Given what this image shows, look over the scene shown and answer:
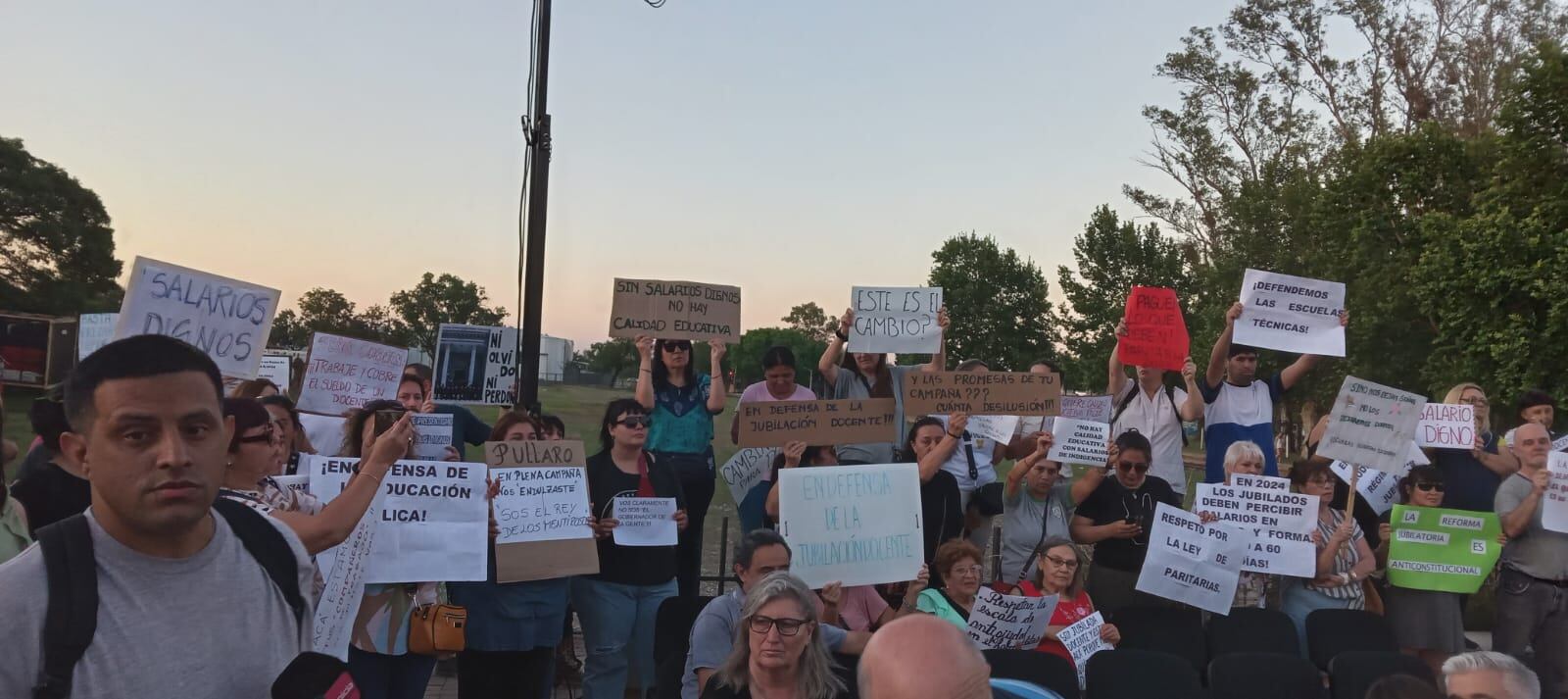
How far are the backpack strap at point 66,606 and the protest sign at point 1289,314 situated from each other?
669cm

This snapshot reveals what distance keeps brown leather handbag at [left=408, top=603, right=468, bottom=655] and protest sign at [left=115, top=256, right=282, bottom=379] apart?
4.13 ft

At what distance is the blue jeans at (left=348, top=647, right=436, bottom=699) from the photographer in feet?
15.2

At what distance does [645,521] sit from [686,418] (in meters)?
0.98

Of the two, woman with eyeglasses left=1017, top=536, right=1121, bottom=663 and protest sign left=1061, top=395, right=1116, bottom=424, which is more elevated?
protest sign left=1061, top=395, right=1116, bottom=424

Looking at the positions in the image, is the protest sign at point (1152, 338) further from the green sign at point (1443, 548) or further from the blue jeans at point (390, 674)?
the blue jeans at point (390, 674)

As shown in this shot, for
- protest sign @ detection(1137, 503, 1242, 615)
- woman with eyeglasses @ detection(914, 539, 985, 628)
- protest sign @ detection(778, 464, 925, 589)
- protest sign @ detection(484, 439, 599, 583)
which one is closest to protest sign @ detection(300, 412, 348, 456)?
protest sign @ detection(484, 439, 599, 583)

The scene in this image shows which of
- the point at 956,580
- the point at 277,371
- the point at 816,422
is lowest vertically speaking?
the point at 956,580

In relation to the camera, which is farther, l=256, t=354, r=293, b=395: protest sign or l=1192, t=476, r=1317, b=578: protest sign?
l=256, t=354, r=293, b=395: protest sign

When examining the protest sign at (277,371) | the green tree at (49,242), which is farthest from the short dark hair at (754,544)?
the green tree at (49,242)

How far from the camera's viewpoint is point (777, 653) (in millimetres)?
3941

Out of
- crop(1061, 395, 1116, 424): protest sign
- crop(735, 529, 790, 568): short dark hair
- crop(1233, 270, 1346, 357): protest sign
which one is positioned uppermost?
crop(1233, 270, 1346, 357): protest sign

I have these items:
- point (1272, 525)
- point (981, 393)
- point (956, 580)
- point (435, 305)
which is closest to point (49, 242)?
point (435, 305)

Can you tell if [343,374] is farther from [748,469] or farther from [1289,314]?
[1289,314]

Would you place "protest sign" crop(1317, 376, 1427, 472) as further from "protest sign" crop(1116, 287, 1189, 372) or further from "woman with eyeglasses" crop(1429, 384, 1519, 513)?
"protest sign" crop(1116, 287, 1189, 372)
